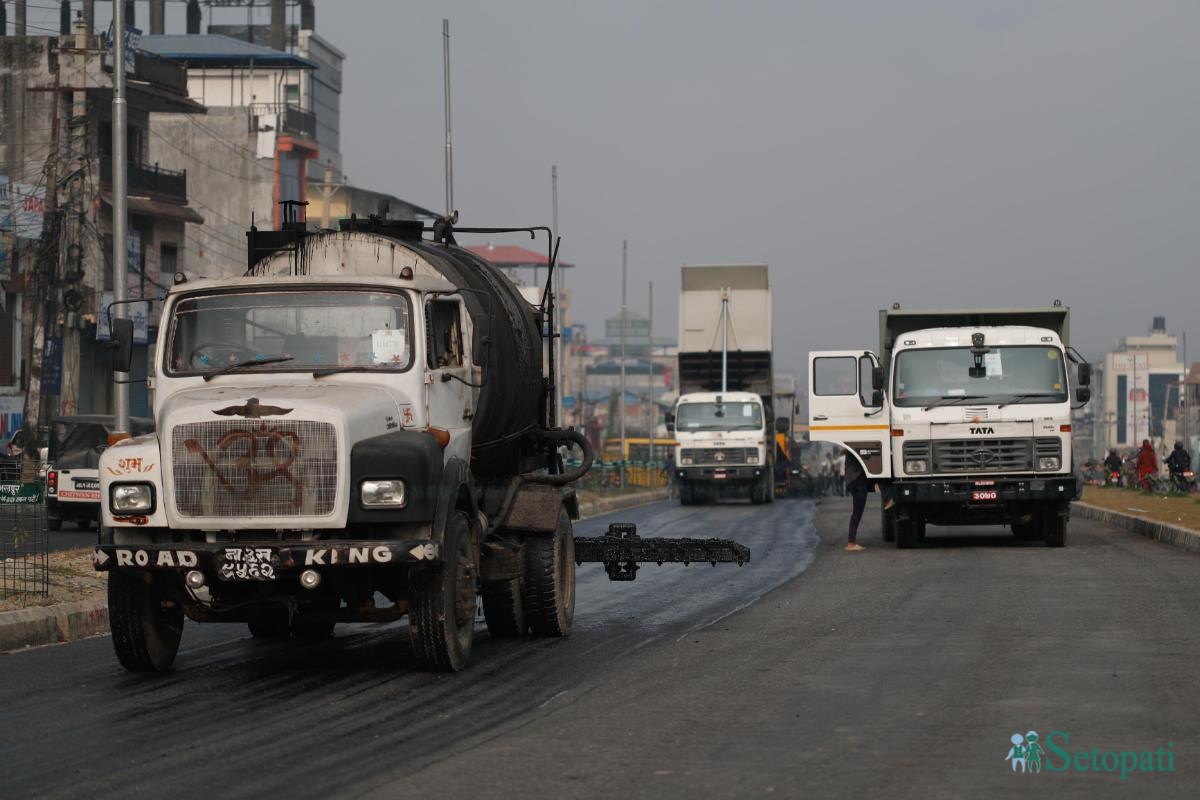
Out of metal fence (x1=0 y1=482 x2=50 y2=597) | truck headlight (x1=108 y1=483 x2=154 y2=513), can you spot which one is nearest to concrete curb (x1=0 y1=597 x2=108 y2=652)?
metal fence (x1=0 y1=482 x2=50 y2=597)

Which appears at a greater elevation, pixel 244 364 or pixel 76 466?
pixel 244 364

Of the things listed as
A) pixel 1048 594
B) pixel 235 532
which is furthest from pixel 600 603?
pixel 235 532

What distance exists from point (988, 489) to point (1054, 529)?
1.25 metres

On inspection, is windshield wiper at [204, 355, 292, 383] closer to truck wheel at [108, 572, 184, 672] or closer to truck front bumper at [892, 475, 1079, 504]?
truck wheel at [108, 572, 184, 672]

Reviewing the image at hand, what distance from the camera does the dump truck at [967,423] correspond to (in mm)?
23156

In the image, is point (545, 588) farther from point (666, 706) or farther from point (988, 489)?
point (988, 489)

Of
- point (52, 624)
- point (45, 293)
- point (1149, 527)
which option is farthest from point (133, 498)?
point (45, 293)

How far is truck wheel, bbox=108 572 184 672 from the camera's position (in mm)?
11055

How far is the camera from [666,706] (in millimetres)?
9492

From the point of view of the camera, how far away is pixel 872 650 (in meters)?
12.0

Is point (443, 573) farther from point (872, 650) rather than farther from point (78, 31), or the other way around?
point (78, 31)

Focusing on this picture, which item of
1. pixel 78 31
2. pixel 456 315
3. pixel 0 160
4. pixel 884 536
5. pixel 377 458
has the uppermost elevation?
pixel 78 31

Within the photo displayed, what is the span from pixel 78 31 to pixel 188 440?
46986mm

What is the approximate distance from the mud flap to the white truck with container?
91.2 ft
